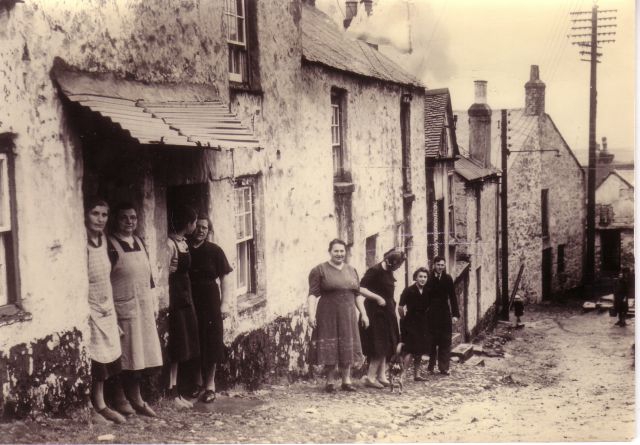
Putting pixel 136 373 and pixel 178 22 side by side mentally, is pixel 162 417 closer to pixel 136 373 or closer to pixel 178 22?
pixel 136 373

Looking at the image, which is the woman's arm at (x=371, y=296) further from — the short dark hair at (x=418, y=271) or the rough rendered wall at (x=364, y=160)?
the short dark hair at (x=418, y=271)

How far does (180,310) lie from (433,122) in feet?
22.8

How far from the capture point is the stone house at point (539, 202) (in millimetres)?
11398

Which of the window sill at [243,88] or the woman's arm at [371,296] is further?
the woman's arm at [371,296]

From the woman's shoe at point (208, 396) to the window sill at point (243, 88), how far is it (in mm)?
2768

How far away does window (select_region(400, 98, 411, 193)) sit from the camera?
10438 mm

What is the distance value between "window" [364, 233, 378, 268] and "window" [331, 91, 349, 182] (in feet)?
2.80

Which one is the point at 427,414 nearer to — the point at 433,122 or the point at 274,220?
the point at 274,220

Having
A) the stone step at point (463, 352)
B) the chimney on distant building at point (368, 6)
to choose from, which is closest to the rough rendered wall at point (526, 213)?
the stone step at point (463, 352)

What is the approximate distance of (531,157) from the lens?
1583cm

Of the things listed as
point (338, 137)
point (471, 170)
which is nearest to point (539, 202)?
point (471, 170)

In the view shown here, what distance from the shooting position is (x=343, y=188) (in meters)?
8.57

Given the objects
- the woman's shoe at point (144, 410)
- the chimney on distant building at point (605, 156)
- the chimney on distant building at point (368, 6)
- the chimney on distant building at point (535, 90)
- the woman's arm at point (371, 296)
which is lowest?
the woman's shoe at point (144, 410)

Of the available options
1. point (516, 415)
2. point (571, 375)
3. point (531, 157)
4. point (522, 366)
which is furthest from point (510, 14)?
point (531, 157)
